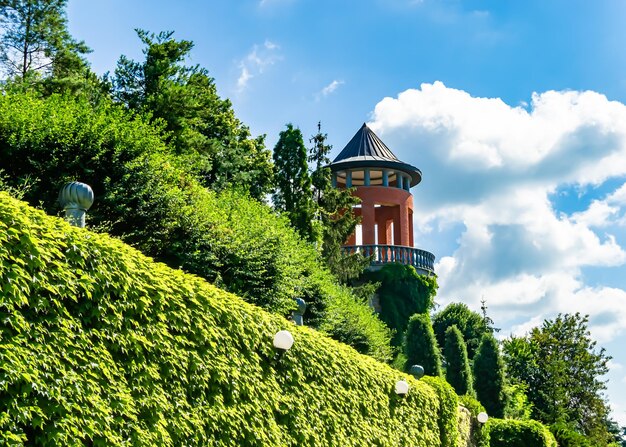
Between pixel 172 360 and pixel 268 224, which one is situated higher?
pixel 268 224

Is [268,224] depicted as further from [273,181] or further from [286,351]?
[273,181]

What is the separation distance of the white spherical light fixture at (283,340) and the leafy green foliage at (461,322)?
34.5 meters

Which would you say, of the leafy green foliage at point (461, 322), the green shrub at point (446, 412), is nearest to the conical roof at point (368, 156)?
the leafy green foliage at point (461, 322)

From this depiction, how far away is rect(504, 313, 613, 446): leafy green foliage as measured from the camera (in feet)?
122

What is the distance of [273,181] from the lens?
94.7 feet

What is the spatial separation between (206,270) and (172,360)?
8032 millimetres

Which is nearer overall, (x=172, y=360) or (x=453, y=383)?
(x=172, y=360)

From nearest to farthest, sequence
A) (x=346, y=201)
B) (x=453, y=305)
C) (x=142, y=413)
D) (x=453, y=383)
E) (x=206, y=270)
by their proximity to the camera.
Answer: (x=142, y=413), (x=206, y=270), (x=453, y=383), (x=346, y=201), (x=453, y=305)

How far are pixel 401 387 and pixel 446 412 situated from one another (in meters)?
2.75

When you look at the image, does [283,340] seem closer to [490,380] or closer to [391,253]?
[490,380]

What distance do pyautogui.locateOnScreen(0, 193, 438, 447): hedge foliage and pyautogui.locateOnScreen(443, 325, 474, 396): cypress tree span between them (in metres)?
21.0

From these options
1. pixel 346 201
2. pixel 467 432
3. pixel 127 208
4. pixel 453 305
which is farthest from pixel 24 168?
pixel 453 305

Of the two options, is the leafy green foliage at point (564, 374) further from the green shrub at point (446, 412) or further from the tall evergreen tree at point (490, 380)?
the green shrub at point (446, 412)

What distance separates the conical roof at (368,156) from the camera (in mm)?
35406
